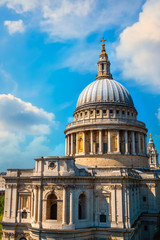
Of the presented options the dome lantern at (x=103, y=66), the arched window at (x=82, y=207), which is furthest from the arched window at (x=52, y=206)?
the dome lantern at (x=103, y=66)

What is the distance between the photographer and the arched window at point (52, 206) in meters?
36.9

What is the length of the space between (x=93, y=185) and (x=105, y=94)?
76.7 ft

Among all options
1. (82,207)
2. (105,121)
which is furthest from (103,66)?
(82,207)

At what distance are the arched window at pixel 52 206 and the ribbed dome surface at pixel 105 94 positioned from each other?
2418 centimetres

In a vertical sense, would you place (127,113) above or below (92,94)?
below

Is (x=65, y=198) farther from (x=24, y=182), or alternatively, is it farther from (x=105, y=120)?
(x=105, y=120)

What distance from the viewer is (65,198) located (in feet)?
115

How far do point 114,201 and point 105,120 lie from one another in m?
18.8

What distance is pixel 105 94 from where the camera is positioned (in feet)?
178

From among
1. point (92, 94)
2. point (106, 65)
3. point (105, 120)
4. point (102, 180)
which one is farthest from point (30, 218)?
point (106, 65)

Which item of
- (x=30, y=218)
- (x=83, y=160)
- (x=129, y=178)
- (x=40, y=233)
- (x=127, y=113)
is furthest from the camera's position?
(x=127, y=113)

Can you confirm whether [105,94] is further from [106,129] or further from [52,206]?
[52,206]

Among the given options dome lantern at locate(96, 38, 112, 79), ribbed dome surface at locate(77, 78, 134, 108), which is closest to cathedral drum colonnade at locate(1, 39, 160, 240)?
ribbed dome surface at locate(77, 78, 134, 108)

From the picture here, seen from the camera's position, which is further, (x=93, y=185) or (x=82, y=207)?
(x=93, y=185)
